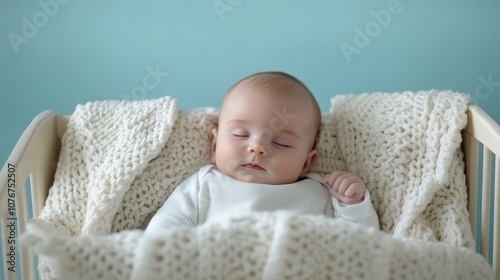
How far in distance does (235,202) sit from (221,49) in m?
0.59

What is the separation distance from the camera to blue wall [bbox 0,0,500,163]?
5.39 feet

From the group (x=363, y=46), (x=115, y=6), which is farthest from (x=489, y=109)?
(x=115, y=6)

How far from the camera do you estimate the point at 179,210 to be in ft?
4.10

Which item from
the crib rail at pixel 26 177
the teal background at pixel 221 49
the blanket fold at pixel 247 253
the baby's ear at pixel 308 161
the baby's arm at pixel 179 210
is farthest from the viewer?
the teal background at pixel 221 49

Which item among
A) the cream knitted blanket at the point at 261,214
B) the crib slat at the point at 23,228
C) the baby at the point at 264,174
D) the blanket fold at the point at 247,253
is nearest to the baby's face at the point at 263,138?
the baby at the point at 264,174

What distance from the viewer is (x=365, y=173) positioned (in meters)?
1.35

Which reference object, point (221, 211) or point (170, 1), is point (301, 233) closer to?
point (221, 211)

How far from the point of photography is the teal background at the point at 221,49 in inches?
64.6

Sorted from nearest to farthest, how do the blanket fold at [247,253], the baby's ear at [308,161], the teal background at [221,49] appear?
1. the blanket fold at [247,253]
2. the baby's ear at [308,161]
3. the teal background at [221,49]

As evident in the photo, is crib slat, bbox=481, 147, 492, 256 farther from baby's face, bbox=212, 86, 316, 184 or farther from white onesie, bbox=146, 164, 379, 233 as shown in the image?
baby's face, bbox=212, 86, 316, 184

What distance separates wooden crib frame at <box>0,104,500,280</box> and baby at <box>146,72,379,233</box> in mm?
238

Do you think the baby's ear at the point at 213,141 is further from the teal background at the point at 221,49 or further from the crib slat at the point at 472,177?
the crib slat at the point at 472,177

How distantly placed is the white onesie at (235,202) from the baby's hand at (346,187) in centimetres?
2

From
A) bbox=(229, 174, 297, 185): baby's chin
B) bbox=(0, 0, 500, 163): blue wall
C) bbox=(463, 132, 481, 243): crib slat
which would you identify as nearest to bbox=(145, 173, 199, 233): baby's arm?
bbox=(229, 174, 297, 185): baby's chin
